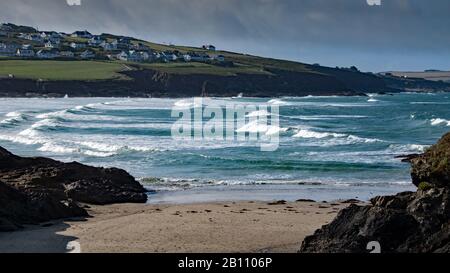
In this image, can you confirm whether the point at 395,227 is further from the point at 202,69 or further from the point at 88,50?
the point at 88,50

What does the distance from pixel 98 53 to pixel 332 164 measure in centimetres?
11350

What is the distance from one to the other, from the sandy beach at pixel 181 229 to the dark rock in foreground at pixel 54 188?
1.81 feet

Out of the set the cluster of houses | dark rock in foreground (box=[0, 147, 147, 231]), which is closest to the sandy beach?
dark rock in foreground (box=[0, 147, 147, 231])

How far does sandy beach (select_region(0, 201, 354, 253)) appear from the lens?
13391 mm

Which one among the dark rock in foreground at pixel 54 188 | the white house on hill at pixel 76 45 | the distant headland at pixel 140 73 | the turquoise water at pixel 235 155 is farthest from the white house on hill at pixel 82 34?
the dark rock in foreground at pixel 54 188

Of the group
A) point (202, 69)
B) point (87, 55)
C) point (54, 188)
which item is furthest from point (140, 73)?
point (54, 188)

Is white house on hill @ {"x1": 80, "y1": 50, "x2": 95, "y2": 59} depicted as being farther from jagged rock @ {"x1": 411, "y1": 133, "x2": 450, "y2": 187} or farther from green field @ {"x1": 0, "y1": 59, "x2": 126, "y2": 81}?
jagged rock @ {"x1": 411, "y1": 133, "x2": 450, "y2": 187}

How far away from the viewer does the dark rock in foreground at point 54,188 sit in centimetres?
1581

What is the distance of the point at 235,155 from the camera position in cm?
3194

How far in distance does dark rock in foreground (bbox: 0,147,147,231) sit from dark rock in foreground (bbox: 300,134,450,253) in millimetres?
7016

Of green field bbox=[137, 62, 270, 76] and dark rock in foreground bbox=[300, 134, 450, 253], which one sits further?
green field bbox=[137, 62, 270, 76]

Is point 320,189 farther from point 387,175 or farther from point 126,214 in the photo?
point 126,214

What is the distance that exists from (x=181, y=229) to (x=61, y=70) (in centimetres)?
9911

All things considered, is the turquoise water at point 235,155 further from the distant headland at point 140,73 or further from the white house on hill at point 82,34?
the white house on hill at point 82,34
